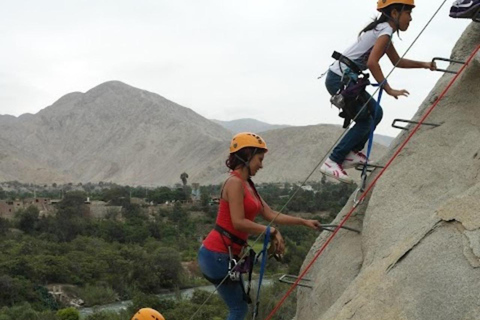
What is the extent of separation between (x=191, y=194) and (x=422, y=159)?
3092 inches

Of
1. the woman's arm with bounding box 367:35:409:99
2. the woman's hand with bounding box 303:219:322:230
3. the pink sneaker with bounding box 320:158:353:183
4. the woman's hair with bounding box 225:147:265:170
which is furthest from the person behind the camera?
the pink sneaker with bounding box 320:158:353:183

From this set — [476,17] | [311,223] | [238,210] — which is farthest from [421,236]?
[476,17]

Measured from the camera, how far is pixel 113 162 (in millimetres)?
141750

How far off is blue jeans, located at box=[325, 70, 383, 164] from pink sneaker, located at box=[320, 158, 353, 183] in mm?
97

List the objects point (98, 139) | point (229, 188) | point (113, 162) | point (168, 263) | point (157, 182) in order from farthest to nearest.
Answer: point (98, 139), point (113, 162), point (157, 182), point (168, 263), point (229, 188)

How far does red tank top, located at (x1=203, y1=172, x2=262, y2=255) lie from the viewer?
475cm

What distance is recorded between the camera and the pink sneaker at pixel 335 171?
6035mm

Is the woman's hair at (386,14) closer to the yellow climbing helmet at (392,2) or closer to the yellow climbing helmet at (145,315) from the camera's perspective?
the yellow climbing helmet at (392,2)

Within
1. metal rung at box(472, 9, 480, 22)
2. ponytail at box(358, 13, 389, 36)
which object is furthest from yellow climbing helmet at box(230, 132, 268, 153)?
metal rung at box(472, 9, 480, 22)

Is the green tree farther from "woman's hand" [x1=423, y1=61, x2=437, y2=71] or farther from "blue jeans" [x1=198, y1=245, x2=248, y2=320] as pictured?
"woman's hand" [x1=423, y1=61, x2=437, y2=71]

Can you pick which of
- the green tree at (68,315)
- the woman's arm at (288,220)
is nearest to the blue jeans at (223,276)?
the woman's arm at (288,220)

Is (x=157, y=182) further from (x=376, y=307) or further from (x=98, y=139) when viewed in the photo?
(x=376, y=307)

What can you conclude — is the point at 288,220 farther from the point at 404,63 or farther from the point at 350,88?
the point at 404,63

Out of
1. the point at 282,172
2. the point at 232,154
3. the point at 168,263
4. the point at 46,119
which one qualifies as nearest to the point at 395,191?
the point at 232,154
